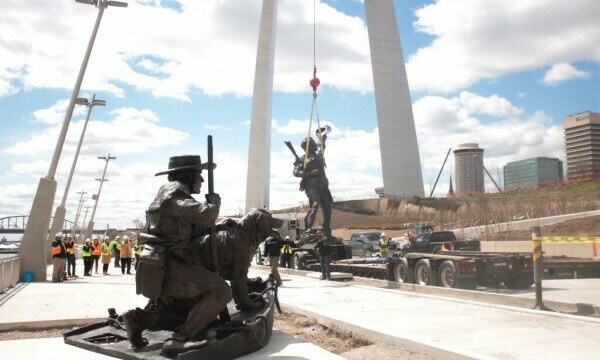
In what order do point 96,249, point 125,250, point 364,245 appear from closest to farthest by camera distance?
point 125,250
point 96,249
point 364,245

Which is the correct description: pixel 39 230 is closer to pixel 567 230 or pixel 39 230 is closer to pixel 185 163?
pixel 185 163

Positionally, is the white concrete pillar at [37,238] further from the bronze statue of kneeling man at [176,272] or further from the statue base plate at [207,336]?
the bronze statue of kneeling man at [176,272]

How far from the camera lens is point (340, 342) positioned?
21.2ft

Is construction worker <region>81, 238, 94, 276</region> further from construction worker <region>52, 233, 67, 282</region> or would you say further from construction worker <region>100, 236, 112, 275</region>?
construction worker <region>52, 233, 67, 282</region>

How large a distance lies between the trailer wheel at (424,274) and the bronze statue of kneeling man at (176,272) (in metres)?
8.71

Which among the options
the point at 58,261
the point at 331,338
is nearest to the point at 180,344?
the point at 331,338

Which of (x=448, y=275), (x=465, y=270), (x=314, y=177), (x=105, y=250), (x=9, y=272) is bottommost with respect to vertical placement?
(x=9, y=272)

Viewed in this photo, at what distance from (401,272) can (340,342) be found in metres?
8.32

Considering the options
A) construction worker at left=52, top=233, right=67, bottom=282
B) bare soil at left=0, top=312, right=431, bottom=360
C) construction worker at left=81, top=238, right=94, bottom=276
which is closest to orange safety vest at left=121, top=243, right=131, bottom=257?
construction worker at left=81, top=238, right=94, bottom=276

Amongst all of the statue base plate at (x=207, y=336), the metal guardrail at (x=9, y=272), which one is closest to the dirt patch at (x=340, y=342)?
the statue base plate at (x=207, y=336)

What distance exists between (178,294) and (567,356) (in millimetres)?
3643

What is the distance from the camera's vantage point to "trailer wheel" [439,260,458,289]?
1210 centimetres

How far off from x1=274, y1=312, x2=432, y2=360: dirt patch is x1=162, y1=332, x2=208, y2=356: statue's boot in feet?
5.73

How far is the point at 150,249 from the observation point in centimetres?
514
